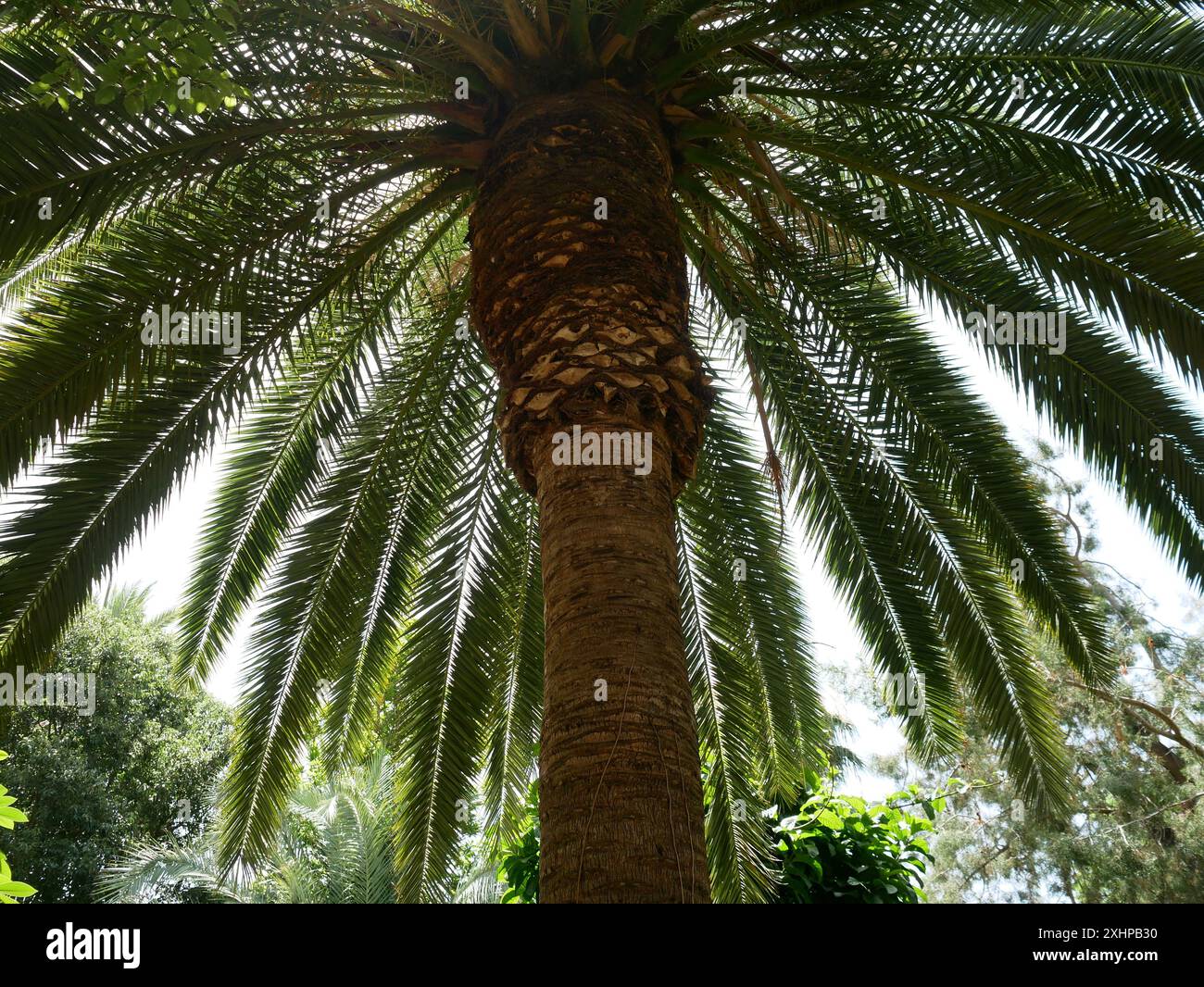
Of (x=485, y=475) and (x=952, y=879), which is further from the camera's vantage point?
(x=952, y=879)

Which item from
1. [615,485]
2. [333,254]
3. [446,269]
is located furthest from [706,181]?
[615,485]

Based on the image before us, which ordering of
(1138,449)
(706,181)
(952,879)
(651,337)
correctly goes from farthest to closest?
1. (952,879)
2. (706,181)
3. (1138,449)
4. (651,337)

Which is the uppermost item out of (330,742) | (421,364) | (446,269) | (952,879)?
(446,269)

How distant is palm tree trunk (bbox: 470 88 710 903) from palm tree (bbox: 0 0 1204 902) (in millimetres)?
17

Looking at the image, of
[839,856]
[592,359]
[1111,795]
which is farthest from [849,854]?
[1111,795]

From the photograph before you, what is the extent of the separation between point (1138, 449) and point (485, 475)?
4.26m

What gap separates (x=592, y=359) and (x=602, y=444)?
1.29ft

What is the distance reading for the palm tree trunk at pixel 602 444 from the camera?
118 inches

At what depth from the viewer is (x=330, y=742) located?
25.2ft

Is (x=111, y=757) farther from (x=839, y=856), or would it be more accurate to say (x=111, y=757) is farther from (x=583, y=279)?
(x=583, y=279)

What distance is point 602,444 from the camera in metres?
3.84

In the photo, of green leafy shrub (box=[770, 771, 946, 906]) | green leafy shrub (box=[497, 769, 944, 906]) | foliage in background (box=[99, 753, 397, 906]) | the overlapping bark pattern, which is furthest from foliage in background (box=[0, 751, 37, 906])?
foliage in background (box=[99, 753, 397, 906])
